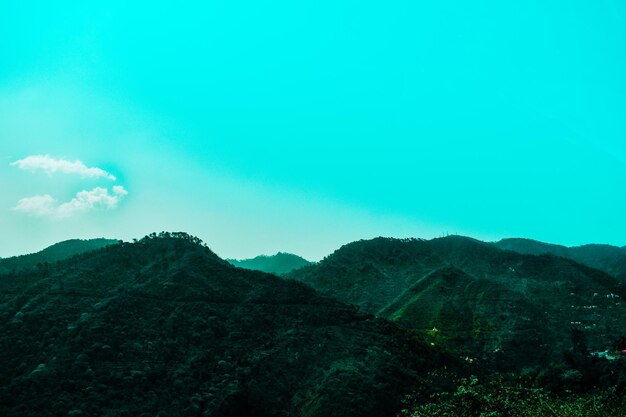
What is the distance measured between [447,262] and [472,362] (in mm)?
55292

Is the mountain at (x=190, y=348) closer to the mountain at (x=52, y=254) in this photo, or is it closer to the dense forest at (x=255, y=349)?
the dense forest at (x=255, y=349)

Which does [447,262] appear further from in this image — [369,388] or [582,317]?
[369,388]

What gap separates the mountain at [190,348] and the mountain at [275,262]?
99.2 m

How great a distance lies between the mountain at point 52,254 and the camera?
238ft

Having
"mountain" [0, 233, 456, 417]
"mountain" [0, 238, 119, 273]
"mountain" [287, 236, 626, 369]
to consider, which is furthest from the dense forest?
"mountain" [0, 238, 119, 273]

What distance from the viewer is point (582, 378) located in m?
36.7

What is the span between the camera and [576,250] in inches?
6658

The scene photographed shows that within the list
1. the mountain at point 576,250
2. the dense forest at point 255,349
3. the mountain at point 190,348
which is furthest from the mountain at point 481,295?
the mountain at point 576,250

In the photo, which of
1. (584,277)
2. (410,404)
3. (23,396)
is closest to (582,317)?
(584,277)

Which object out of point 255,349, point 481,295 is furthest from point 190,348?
point 481,295

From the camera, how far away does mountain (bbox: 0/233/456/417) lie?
29.9m

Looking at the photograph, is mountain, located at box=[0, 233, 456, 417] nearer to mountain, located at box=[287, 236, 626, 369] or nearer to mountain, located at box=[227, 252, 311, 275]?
mountain, located at box=[287, 236, 626, 369]

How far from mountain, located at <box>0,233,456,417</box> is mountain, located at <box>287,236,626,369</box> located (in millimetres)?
19718

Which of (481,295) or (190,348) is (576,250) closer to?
(481,295)
